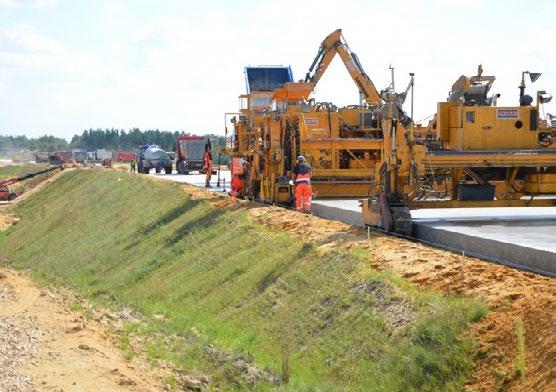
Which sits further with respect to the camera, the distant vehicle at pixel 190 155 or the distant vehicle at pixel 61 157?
the distant vehicle at pixel 61 157

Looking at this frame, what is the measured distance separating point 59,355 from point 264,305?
11.1 feet

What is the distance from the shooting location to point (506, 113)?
61.1 feet

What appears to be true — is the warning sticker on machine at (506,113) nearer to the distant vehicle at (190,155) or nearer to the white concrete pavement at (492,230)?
the white concrete pavement at (492,230)

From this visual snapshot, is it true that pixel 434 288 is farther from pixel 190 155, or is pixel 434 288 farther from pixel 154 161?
pixel 154 161

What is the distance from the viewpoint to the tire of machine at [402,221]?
1667 cm

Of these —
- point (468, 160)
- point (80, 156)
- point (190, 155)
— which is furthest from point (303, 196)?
point (80, 156)

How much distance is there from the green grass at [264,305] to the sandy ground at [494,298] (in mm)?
218

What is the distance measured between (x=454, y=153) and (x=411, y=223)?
1716mm

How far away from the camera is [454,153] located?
687 inches

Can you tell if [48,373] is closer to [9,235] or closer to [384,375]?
[384,375]

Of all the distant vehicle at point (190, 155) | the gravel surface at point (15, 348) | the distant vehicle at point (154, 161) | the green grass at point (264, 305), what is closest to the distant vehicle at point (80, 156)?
the distant vehicle at point (154, 161)

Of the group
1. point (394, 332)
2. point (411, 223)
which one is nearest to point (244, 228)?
point (411, 223)

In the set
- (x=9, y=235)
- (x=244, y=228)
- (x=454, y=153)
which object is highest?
(x=454, y=153)

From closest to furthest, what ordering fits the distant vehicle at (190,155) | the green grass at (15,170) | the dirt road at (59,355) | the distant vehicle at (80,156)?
the dirt road at (59,355)
the distant vehicle at (190,155)
the green grass at (15,170)
the distant vehicle at (80,156)
